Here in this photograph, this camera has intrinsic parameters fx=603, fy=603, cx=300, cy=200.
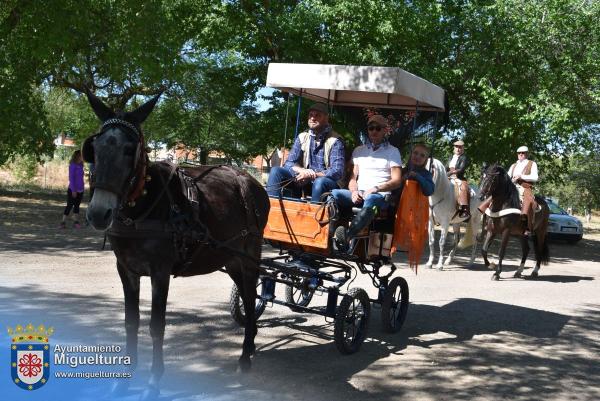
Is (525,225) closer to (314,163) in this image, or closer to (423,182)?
(423,182)

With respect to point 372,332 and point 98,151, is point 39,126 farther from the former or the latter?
point 98,151

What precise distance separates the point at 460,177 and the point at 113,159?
38.5 ft

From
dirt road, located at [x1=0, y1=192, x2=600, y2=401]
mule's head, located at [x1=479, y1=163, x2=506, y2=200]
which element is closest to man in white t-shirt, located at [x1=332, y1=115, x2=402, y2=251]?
dirt road, located at [x1=0, y1=192, x2=600, y2=401]

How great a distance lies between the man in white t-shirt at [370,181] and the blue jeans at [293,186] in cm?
15

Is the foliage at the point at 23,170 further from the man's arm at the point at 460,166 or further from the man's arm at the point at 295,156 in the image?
the man's arm at the point at 295,156

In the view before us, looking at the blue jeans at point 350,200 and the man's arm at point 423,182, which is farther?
the man's arm at point 423,182

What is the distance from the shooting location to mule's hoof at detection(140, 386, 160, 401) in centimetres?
443

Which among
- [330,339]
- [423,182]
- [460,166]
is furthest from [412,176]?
[460,166]

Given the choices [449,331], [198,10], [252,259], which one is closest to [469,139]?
[198,10]

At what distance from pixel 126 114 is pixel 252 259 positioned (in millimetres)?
2007

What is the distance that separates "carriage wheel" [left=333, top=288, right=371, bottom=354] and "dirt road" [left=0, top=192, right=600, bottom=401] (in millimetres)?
158

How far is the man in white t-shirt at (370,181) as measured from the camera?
6.32 m

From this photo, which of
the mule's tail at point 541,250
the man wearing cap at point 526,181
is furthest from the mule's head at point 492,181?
the mule's tail at point 541,250

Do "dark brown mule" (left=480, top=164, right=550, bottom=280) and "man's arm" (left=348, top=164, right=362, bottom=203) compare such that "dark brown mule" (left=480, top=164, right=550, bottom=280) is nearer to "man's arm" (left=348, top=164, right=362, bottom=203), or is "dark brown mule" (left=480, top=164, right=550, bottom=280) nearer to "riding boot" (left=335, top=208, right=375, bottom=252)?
"man's arm" (left=348, top=164, right=362, bottom=203)
